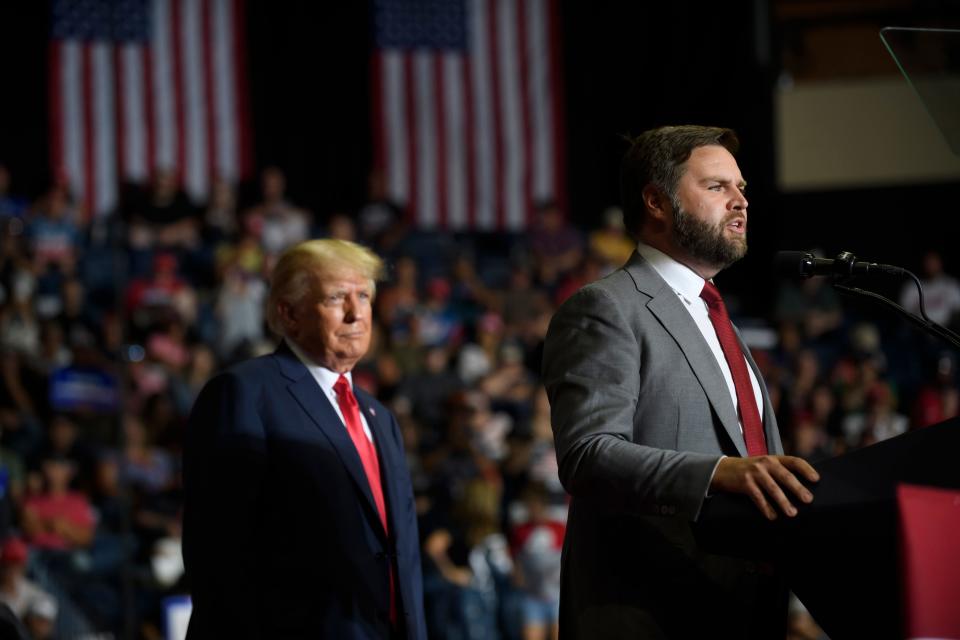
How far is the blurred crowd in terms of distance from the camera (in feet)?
25.4

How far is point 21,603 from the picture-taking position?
6.95 metres

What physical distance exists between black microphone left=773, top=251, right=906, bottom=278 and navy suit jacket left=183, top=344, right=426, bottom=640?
1187mm

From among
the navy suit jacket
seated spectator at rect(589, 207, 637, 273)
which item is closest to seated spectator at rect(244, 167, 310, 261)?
seated spectator at rect(589, 207, 637, 273)

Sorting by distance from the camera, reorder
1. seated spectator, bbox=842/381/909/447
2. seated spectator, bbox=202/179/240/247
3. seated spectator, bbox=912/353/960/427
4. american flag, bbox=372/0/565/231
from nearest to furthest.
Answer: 1. seated spectator, bbox=842/381/909/447
2. seated spectator, bbox=912/353/960/427
3. seated spectator, bbox=202/179/240/247
4. american flag, bbox=372/0/565/231

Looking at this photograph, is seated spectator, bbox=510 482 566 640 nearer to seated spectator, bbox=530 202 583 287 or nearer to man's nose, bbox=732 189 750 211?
seated spectator, bbox=530 202 583 287

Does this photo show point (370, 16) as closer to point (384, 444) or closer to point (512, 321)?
point (512, 321)

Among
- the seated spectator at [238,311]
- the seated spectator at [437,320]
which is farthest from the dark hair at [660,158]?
the seated spectator at [437,320]

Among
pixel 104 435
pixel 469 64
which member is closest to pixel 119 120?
pixel 469 64

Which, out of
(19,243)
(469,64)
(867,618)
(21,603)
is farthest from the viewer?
(469,64)

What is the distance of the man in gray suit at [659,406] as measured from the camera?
2.30 m

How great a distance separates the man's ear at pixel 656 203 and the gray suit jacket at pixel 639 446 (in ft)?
0.49

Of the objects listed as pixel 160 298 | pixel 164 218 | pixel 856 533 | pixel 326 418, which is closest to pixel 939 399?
pixel 160 298

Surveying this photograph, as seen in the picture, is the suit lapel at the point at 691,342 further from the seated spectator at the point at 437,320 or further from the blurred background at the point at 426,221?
the seated spectator at the point at 437,320

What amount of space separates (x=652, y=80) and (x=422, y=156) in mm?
2794
